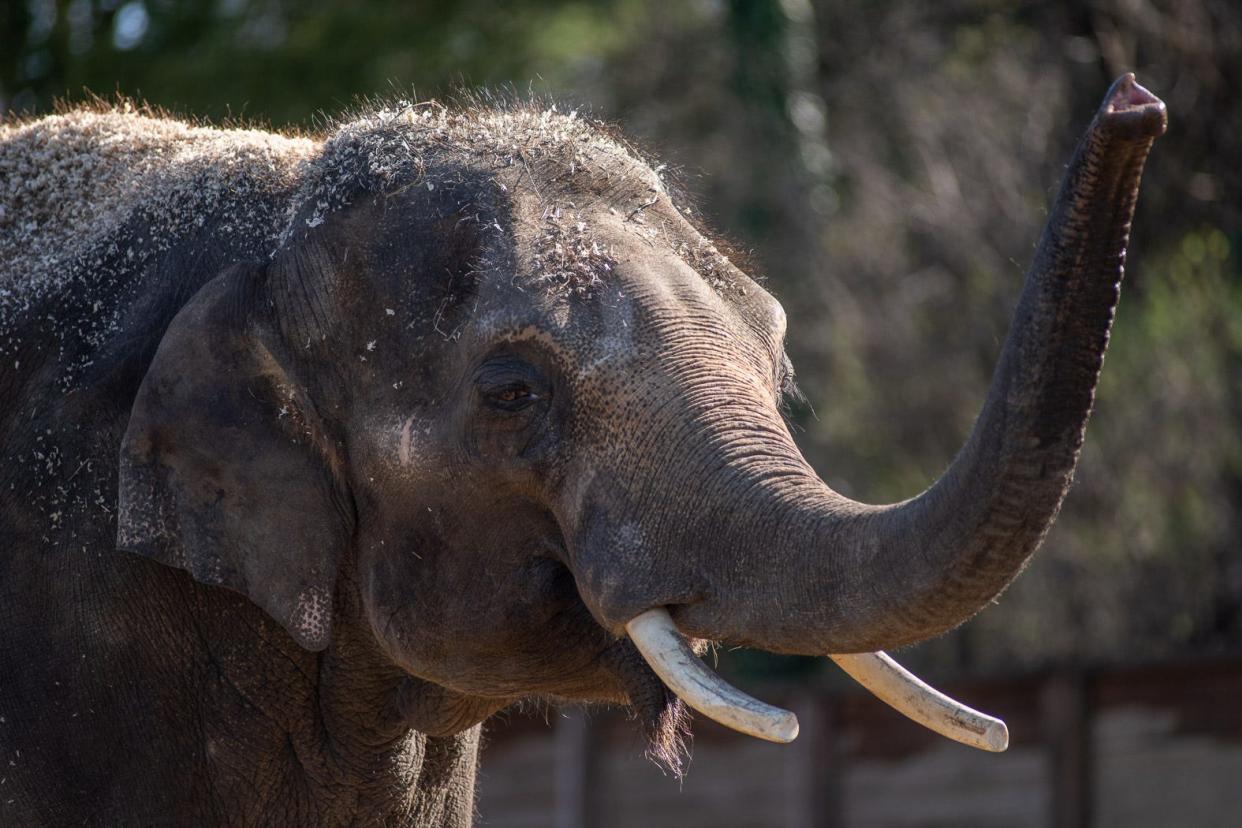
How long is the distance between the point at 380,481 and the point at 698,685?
2.94 feet

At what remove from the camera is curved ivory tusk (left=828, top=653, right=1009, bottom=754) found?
3018 millimetres

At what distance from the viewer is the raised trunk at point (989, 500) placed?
8.73 ft

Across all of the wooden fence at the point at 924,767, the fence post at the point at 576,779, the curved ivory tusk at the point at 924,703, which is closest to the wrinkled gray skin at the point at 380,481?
the curved ivory tusk at the point at 924,703

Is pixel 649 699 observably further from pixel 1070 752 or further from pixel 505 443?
pixel 1070 752

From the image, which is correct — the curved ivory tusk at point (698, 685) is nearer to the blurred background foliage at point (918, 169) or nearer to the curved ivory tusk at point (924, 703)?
the curved ivory tusk at point (924, 703)

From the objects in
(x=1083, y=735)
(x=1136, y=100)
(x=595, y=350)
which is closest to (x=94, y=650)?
(x=595, y=350)

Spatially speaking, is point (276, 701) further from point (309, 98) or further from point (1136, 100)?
point (309, 98)

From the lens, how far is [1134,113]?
2.58m

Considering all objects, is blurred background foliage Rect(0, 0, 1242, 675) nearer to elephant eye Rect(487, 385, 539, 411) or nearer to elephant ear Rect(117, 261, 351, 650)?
elephant ear Rect(117, 261, 351, 650)

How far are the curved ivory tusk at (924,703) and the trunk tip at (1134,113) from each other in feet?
3.22

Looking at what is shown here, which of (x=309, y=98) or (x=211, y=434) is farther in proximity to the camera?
(x=309, y=98)

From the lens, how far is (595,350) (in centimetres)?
339

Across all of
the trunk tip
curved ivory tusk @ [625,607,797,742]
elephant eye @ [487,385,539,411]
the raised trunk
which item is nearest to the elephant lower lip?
curved ivory tusk @ [625,607,797,742]

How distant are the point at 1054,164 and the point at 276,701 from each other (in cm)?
1301
